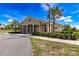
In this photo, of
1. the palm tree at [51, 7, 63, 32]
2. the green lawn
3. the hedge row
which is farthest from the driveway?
the palm tree at [51, 7, 63, 32]

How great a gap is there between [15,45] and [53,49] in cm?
143

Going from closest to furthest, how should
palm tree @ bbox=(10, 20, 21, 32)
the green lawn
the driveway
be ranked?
the green lawn < the driveway < palm tree @ bbox=(10, 20, 21, 32)

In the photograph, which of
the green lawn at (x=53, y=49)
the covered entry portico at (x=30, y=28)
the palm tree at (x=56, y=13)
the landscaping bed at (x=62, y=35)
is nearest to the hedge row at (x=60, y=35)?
the landscaping bed at (x=62, y=35)

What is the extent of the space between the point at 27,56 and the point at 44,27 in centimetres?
261

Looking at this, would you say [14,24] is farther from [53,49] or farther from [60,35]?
[60,35]

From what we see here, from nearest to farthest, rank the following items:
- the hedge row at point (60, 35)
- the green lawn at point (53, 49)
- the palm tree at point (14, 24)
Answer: the green lawn at point (53, 49) < the palm tree at point (14, 24) < the hedge row at point (60, 35)

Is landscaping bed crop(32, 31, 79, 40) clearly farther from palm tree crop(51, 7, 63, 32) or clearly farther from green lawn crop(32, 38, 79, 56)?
green lawn crop(32, 38, 79, 56)

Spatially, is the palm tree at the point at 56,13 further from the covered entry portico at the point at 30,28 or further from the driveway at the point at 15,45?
the driveway at the point at 15,45

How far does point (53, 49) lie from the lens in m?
8.31

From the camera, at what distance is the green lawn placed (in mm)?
7996

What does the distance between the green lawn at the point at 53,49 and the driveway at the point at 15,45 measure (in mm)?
254

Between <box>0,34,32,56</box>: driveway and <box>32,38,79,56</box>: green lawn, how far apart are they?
254 mm

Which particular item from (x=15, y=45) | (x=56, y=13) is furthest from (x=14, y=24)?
(x=56, y=13)

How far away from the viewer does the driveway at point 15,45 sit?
8195mm
